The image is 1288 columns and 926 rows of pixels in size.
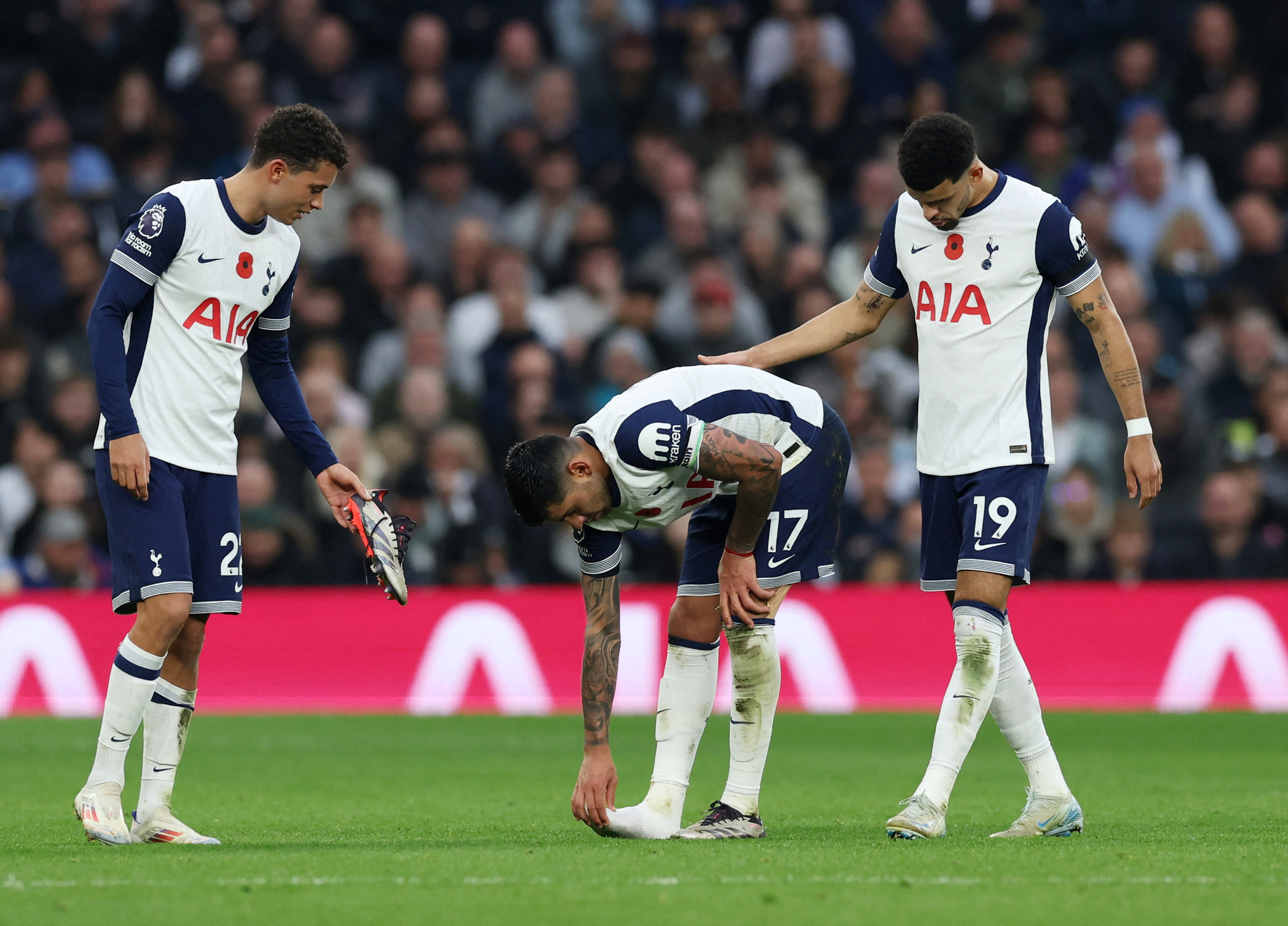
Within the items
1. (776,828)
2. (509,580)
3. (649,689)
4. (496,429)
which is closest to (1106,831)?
(776,828)

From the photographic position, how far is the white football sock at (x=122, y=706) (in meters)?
5.93

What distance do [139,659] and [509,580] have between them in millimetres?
6601

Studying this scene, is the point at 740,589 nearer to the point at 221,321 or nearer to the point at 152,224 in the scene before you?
the point at 221,321

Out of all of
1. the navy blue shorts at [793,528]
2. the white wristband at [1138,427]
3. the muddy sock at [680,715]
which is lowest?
the muddy sock at [680,715]

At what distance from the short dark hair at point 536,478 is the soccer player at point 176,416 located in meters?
1.06

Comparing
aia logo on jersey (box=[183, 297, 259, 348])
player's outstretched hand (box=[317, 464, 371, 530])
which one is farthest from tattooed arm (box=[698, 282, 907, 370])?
aia logo on jersey (box=[183, 297, 259, 348])

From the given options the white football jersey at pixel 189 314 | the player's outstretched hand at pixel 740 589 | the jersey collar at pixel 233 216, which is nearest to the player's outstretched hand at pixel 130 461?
the white football jersey at pixel 189 314

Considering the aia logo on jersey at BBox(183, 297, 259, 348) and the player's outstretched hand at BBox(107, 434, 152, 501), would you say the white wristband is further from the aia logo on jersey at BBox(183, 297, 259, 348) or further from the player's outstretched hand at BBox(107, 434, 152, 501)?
the player's outstretched hand at BBox(107, 434, 152, 501)

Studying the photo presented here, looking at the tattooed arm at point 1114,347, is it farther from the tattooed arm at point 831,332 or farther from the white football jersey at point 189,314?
Answer: the white football jersey at point 189,314

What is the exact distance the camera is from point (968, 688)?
5.94m

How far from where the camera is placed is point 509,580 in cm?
1248

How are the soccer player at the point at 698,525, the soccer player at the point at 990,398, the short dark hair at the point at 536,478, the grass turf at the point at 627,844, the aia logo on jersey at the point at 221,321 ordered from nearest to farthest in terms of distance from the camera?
the grass turf at the point at 627,844
the short dark hair at the point at 536,478
the soccer player at the point at 698,525
the soccer player at the point at 990,398
the aia logo on jersey at the point at 221,321

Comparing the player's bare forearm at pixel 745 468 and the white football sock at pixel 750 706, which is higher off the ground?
the player's bare forearm at pixel 745 468

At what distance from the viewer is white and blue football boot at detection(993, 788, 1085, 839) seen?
6.05 metres
